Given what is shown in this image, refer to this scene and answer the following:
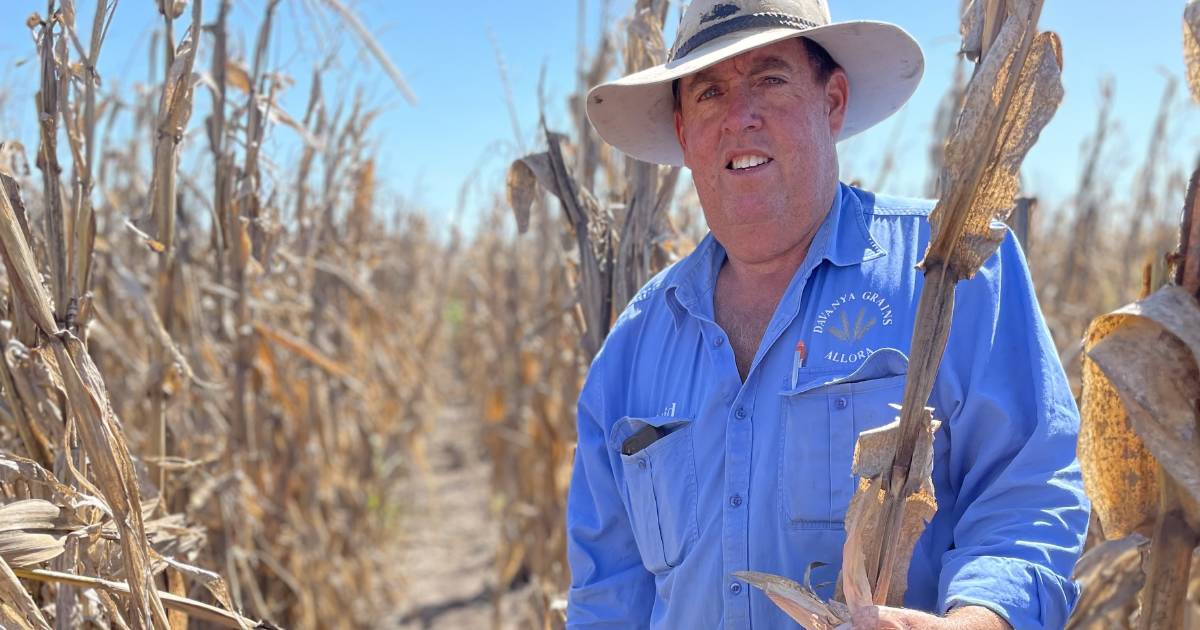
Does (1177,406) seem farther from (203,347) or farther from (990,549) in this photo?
(203,347)

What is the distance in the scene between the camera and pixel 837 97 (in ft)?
6.00

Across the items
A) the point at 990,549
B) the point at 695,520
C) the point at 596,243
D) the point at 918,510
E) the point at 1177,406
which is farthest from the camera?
the point at 596,243

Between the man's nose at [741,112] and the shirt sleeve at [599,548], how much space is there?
1.89 ft

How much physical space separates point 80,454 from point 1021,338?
5.29 feet

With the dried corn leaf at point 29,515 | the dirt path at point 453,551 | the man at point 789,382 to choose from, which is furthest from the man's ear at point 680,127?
the dirt path at point 453,551

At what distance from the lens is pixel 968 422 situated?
1426 millimetres

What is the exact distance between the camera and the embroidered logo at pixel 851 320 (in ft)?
5.06

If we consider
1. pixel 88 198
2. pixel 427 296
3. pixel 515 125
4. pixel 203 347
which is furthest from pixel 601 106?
pixel 427 296

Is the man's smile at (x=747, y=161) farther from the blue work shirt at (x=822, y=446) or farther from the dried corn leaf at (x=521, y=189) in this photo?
the dried corn leaf at (x=521, y=189)

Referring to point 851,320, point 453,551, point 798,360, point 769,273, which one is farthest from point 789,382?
point 453,551

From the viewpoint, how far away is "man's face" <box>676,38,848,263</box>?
1.67 metres

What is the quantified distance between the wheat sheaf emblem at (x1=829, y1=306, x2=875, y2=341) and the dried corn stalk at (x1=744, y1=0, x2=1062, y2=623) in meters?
0.39

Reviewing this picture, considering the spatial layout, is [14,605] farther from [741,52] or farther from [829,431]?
[741,52]

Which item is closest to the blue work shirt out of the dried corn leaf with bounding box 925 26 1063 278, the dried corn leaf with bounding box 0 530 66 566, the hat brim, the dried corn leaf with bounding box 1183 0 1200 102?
the hat brim
